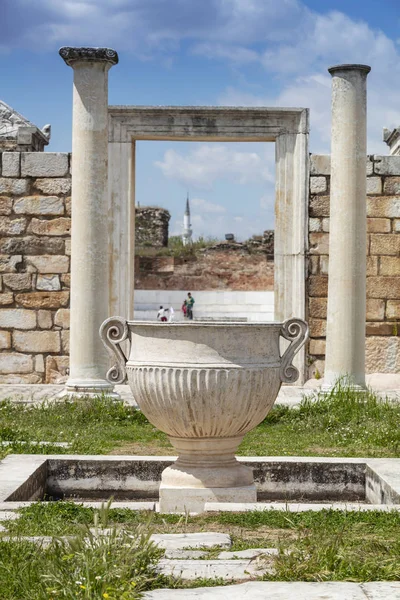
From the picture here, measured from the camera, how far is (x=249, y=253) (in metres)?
29.0

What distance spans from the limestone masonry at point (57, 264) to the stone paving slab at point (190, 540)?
755 cm

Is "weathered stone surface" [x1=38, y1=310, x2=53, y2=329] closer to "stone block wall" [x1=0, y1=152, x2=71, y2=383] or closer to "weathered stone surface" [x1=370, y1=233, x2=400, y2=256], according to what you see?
"stone block wall" [x1=0, y1=152, x2=71, y2=383]

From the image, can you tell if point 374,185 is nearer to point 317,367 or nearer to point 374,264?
point 374,264

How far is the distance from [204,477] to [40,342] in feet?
21.3

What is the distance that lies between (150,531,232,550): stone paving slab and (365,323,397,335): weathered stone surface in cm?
770

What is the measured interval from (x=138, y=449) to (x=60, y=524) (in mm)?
2925

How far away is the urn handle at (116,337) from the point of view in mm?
6051

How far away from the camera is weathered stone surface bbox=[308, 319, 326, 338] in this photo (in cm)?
1193

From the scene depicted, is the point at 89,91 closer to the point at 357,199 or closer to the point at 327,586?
the point at 357,199

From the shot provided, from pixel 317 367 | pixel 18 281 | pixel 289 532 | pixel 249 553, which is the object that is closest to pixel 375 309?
pixel 317 367

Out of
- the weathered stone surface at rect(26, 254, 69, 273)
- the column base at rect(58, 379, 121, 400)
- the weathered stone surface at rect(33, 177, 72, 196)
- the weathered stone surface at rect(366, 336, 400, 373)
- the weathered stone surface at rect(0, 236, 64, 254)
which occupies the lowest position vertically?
the column base at rect(58, 379, 121, 400)

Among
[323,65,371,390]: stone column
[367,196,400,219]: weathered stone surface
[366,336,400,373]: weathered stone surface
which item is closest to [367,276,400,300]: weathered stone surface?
[366,336,400,373]: weathered stone surface

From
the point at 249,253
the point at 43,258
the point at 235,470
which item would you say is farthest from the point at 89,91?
the point at 249,253

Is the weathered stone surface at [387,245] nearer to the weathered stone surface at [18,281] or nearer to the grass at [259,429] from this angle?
the grass at [259,429]
